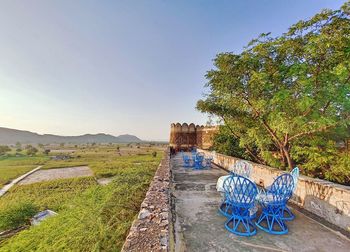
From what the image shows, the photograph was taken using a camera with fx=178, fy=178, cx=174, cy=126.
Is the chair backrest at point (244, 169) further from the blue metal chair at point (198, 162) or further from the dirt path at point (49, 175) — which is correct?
the dirt path at point (49, 175)

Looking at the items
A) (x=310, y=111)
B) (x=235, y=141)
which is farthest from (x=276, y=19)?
(x=235, y=141)

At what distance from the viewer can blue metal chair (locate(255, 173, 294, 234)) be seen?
3.19 meters

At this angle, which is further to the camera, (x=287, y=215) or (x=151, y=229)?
(x=287, y=215)

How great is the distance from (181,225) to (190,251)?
772 mm

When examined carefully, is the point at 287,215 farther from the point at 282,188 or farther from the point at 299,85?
the point at 299,85

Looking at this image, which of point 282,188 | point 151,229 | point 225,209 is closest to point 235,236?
point 225,209

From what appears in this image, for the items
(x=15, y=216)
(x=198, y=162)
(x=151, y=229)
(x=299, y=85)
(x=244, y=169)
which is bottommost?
(x=15, y=216)

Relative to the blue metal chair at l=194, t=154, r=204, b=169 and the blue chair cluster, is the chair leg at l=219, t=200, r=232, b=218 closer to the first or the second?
the blue chair cluster

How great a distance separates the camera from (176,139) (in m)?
18.4

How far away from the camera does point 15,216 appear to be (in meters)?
14.3

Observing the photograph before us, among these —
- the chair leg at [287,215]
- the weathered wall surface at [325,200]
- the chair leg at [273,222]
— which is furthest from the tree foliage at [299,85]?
the chair leg at [273,222]

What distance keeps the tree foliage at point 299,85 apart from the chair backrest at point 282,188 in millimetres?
2337

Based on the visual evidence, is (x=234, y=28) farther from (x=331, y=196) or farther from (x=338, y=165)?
(x=331, y=196)

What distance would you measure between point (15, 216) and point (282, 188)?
1934 centimetres
